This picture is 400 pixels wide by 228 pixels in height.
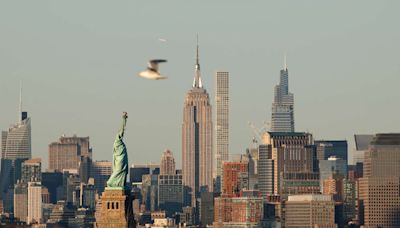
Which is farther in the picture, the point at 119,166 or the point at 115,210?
the point at 119,166

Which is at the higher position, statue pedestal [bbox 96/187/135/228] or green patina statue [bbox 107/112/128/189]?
green patina statue [bbox 107/112/128/189]

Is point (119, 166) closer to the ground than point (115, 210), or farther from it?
farther from it

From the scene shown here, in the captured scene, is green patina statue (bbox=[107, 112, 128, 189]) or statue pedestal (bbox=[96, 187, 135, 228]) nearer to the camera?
statue pedestal (bbox=[96, 187, 135, 228])

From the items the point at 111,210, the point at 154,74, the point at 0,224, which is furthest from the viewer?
the point at 0,224

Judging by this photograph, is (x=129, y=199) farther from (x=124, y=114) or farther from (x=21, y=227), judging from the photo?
(x=21, y=227)

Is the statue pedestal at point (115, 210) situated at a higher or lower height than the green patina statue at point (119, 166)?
lower

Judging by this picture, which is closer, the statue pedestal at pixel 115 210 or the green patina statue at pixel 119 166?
the statue pedestal at pixel 115 210

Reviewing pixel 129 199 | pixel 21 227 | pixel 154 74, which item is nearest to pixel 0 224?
pixel 21 227

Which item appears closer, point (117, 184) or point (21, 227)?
point (117, 184)
